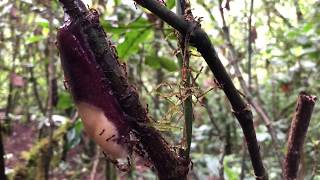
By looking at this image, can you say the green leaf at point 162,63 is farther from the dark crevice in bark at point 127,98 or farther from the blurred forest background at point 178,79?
the dark crevice in bark at point 127,98

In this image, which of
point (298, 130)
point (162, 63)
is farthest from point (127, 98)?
point (162, 63)

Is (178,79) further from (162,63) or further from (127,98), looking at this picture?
(162,63)

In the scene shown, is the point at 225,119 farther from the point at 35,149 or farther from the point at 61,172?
the point at 35,149

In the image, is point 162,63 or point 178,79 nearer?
point 178,79

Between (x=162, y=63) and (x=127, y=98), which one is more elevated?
(x=162, y=63)

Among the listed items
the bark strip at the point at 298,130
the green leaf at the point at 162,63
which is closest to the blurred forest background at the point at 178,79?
the green leaf at the point at 162,63
